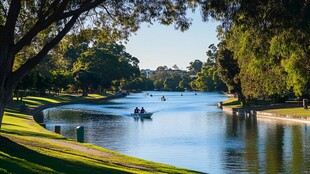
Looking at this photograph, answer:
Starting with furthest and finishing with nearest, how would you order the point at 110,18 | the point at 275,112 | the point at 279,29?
the point at 275,112 < the point at 110,18 < the point at 279,29

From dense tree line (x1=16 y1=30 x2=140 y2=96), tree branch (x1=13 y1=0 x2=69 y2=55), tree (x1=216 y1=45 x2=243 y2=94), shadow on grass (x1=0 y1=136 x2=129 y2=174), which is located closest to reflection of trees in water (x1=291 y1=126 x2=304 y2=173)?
shadow on grass (x1=0 y1=136 x2=129 y2=174)

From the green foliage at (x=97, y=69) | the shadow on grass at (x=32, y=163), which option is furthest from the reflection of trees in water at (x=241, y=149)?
the green foliage at (x=97, y=69)

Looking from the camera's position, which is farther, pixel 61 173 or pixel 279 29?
pixel 279 29

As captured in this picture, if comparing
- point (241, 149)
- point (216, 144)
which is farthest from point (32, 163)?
point (216, 144)

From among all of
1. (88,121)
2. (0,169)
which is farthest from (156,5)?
(88,121)

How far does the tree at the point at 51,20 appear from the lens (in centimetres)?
1631

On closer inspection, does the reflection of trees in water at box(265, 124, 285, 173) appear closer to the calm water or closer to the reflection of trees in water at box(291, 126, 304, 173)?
the calm water

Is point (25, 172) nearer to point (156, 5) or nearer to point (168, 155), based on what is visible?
point (156, 5)

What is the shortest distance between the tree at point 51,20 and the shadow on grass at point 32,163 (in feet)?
4.63

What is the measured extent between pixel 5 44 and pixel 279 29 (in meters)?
9.89

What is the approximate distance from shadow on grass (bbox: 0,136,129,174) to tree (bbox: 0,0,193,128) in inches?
55.6

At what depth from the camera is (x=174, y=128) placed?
46.5 m

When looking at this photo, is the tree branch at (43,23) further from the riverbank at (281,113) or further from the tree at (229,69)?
the tree at (229,69)

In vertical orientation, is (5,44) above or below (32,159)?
above
